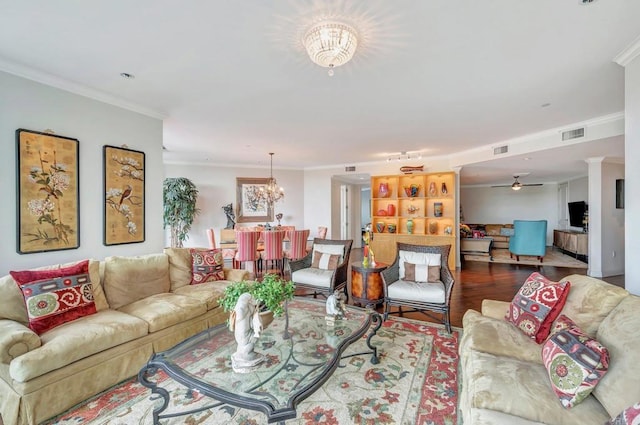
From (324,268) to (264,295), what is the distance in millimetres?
2171

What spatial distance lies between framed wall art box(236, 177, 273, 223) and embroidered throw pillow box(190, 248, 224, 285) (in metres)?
4.28

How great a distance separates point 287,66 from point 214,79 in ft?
2.61

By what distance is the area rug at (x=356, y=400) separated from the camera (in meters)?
1.82

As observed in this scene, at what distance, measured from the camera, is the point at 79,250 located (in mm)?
2922

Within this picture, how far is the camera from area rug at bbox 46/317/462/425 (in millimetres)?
1816

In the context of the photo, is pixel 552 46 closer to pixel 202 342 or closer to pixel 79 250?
pixel 202 342

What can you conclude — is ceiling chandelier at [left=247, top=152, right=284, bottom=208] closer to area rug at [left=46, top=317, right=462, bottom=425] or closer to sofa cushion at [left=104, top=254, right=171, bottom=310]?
sofa cushion at [left=104, top=254, right=171, bottom=310]

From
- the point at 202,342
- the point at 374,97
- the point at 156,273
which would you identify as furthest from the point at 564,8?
the point at 156,273

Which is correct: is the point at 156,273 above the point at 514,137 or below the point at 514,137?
below

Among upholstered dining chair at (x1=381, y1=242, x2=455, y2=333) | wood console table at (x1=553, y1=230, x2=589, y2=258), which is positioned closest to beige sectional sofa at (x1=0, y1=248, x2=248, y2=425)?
upholstered dining chair at (x1=381, y1=242, x2=455, y2=333)

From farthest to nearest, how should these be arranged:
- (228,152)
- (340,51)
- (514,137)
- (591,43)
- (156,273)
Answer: (228,152), (514,137), (156,273), (591,43), (340,51)

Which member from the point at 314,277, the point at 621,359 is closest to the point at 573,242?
the point at 314,277

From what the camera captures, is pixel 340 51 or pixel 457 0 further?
pixel 340 51

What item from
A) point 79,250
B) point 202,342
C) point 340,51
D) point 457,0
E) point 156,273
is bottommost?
point 202,342
